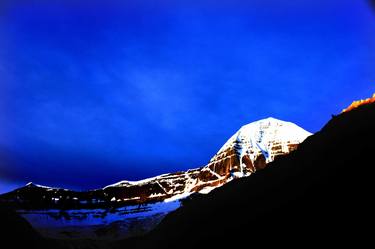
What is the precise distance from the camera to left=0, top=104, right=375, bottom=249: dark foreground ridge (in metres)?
38.3

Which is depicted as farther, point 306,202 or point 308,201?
point 306,202

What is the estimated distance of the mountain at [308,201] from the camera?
125 feet

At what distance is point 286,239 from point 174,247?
124ft

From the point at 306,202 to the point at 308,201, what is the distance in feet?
1.46

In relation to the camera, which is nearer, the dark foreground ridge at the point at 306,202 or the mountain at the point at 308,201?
the mountain at the point at 308,201

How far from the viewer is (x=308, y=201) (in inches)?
1857

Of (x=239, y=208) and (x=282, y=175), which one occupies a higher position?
(x=282, y=175)

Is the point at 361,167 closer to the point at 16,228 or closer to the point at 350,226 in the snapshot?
the point at 350,226

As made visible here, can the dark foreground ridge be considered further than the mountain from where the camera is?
Yes

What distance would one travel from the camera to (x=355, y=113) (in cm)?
6134

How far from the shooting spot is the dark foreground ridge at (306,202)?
3828 centimetres

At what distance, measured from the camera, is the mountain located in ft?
125

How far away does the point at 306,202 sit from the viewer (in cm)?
4753

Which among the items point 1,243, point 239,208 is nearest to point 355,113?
point 239,208
